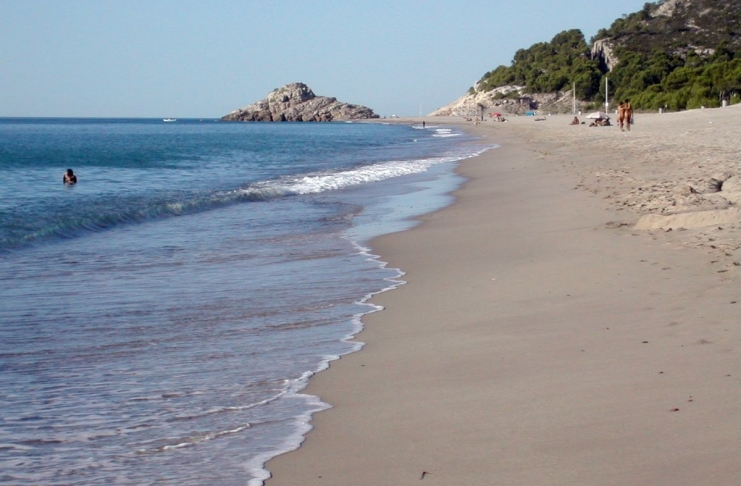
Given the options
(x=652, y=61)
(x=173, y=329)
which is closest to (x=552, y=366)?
(x=173, y=329)

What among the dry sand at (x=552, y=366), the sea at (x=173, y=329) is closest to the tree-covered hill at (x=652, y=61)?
the sea at (x=173, y=329)

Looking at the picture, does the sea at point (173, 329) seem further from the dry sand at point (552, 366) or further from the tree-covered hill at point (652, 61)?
the tree-covered hill at point (652, 61)

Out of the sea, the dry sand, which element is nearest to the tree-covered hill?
the sea

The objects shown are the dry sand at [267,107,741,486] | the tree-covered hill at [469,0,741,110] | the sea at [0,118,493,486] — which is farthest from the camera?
the tree-covered hill at [469,0,741,110]

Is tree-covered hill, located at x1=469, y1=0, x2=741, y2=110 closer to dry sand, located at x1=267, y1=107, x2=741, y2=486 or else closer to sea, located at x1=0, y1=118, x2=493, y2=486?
sea, located at x1=0, y1=118, x2=493, y2=486

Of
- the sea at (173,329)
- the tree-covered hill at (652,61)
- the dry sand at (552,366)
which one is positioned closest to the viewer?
the dry sand at (552,366)

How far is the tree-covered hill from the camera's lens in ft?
201

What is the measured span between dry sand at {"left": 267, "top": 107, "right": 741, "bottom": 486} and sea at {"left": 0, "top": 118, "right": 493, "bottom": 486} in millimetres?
350

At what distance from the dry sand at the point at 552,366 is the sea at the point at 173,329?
35 centimetres

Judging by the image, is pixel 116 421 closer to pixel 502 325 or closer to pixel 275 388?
pixel 275 388

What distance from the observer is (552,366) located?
4574mm

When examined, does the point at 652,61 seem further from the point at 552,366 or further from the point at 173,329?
the point at 552,366

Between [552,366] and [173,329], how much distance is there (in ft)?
10.5

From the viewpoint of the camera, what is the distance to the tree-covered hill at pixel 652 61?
61.2 metres
